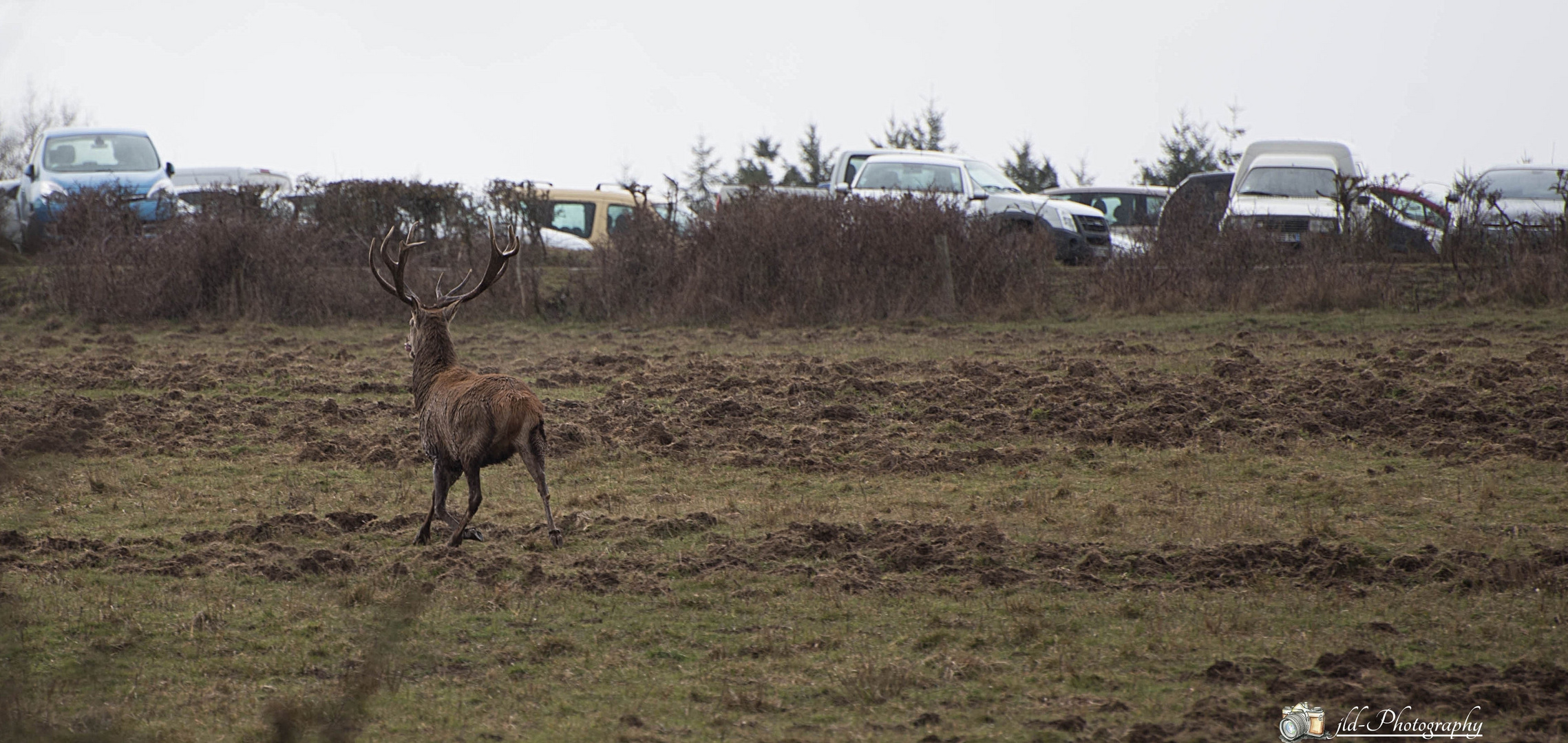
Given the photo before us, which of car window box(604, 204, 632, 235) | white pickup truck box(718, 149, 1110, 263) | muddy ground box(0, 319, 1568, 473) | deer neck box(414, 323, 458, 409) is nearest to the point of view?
deer neck box(414, 323, 458, 409)

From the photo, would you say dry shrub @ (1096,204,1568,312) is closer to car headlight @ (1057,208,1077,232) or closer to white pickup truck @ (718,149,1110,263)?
white pickup truck @ (718,149,1110,263)

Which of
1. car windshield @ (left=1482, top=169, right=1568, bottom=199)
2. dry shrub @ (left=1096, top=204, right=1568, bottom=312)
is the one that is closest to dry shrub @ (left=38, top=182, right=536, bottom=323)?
dry shrub @ (left=1096, top=204, right=1568, bottom=312)

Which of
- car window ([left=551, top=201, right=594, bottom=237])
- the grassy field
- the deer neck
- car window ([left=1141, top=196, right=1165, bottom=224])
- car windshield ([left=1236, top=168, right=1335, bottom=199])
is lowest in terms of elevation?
the grassy field

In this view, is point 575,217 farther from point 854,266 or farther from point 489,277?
point 489,277

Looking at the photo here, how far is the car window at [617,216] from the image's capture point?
2059cm

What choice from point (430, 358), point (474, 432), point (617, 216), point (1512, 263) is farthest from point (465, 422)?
point (1512, 263)

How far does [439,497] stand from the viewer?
7691mm

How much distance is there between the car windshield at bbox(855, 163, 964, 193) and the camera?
872 inches

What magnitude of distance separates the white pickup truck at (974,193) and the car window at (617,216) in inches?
55.1

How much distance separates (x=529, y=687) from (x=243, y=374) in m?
10.1

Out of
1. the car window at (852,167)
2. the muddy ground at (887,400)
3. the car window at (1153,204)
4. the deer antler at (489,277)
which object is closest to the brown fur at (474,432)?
the deer antler at (489,277)

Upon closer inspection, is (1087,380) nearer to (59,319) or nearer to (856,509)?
(856,509)

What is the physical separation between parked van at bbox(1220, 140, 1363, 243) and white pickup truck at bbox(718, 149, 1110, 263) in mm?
2140

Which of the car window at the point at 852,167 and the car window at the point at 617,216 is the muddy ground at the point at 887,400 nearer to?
the car window at the point at 617,216
